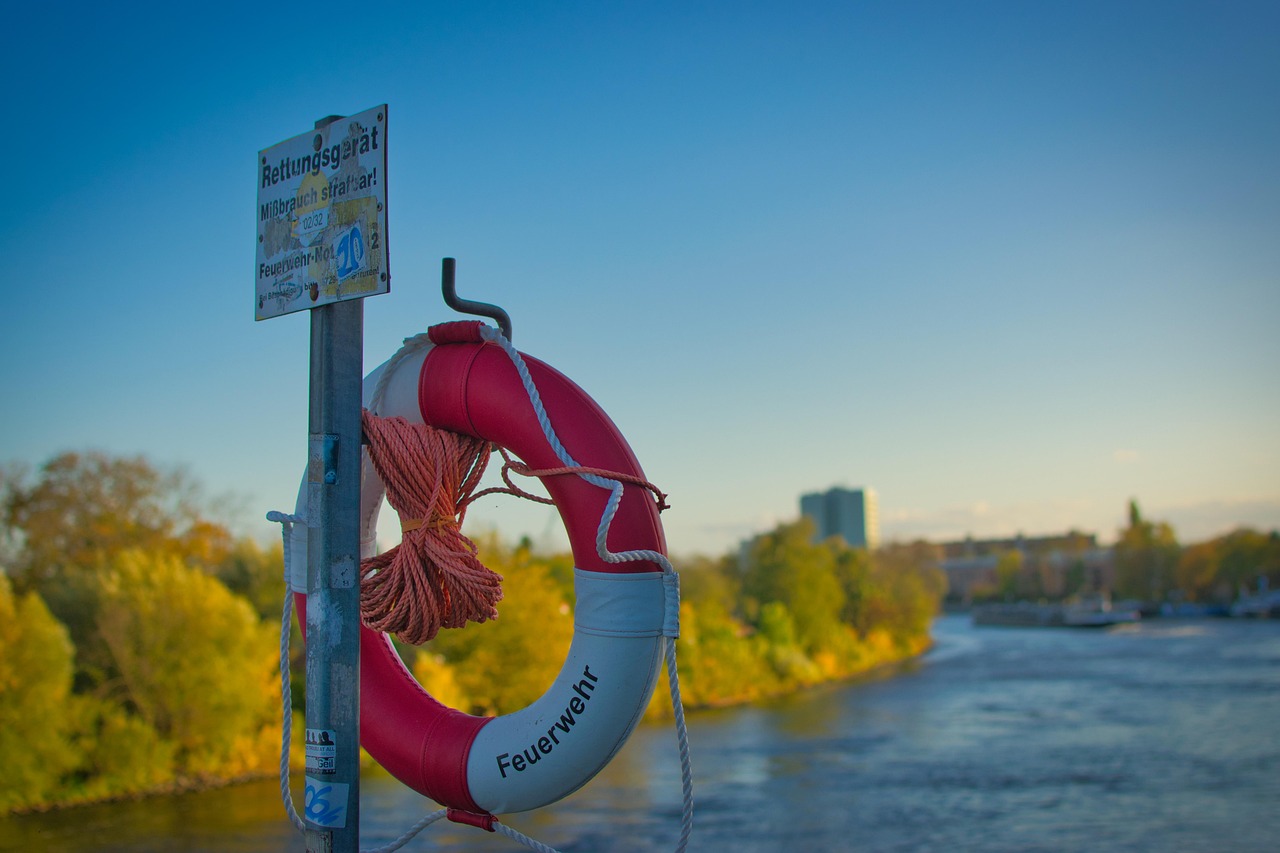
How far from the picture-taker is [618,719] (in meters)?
2.23

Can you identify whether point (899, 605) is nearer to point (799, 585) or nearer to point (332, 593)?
point (799, 585)

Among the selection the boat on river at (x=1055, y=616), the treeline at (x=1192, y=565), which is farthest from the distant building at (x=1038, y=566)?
the boat on river at (x=1055, y=616)

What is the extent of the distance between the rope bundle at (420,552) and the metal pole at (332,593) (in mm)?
348

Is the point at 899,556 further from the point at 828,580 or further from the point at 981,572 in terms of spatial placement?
the point at 981,572

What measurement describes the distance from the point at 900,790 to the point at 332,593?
43.2 ft

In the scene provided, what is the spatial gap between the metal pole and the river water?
9725 mm

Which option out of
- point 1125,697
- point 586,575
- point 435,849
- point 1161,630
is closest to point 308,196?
point 586,575

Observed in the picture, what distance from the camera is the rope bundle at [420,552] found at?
8.09ft

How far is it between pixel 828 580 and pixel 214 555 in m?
17.7

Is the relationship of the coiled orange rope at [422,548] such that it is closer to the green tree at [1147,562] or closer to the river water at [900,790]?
the river water at [900,790]

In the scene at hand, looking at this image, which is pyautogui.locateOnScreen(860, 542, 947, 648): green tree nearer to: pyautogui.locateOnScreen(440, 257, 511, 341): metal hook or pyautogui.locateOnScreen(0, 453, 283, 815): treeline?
pyautogui.locateOnScreen(0, 453, 283, 815): treeline

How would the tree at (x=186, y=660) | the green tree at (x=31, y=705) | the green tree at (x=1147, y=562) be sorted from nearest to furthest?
the green tree at (x=31, y=705) < the tree at (x=186, y=660) < the green tree at (x=1147, y=562)

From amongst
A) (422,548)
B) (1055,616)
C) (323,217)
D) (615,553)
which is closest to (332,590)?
(422,548)

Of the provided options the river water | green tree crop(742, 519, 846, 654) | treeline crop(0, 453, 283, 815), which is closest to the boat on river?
green tree crop(742, 519, 846, 654)
